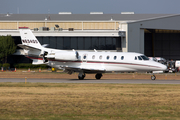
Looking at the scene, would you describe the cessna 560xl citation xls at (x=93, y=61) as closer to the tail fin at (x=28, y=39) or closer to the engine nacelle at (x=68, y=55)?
the engine nacelle at (x=68, y=55)

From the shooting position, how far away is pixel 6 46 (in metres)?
65.4

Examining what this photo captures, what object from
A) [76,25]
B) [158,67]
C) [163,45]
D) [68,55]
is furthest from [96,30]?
[158,67]

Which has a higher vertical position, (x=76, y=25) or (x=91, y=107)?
(x=76, y=25)

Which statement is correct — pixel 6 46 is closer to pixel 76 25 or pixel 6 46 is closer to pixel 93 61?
pixel 76 25

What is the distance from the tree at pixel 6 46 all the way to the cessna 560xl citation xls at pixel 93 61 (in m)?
30.2

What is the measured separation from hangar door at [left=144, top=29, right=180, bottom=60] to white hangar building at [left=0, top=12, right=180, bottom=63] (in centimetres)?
27

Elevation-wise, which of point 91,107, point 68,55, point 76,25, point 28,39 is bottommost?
point 91,107

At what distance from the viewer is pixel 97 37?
65000mm

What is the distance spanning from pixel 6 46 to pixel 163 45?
4225 cm

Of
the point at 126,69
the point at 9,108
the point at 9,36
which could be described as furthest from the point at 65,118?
the point at 9,36

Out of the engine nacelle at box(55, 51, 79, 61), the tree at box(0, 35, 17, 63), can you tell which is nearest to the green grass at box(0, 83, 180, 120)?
the engine nacelle at box(55, 51, 79, 61)

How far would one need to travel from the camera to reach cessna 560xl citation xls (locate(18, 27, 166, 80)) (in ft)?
110

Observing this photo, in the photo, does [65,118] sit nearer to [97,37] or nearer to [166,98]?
[166,98]

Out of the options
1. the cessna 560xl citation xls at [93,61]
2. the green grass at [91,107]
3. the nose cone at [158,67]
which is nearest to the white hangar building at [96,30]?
the cessna 560xl citation xls at [93,61]
